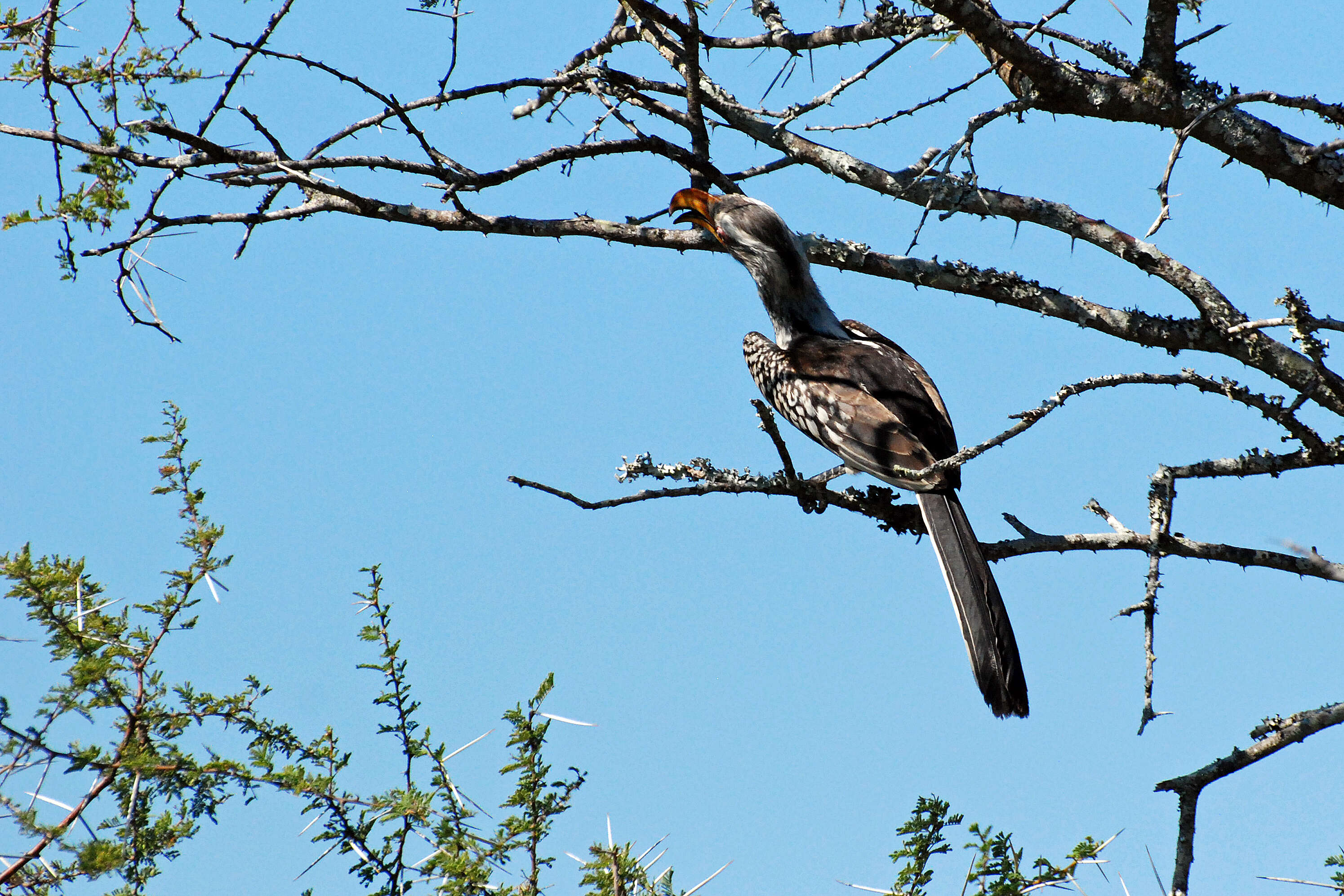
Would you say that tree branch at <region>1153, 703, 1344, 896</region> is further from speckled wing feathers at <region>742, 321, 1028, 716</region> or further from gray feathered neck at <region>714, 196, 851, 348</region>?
gray feathered neck at <region>714, 196, 851, 348</region>

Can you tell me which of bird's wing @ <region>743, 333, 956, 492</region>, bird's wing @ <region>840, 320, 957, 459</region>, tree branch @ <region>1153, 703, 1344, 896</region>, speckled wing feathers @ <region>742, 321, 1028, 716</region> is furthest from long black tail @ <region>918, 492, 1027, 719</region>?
tree branch @ <region>1153, 703, 1344, 896</region>

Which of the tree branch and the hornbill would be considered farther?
the hornbill

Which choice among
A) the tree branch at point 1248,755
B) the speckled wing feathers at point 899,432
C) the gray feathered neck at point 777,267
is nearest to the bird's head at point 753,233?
the gray feathered neck at point 777,267

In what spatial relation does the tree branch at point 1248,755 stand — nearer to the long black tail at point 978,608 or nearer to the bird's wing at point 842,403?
the long black tail at point 978,608

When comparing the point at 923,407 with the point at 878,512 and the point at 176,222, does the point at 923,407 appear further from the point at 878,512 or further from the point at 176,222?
the point at 176,222

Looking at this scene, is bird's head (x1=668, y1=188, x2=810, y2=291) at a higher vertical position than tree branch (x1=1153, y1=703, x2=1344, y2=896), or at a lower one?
higher

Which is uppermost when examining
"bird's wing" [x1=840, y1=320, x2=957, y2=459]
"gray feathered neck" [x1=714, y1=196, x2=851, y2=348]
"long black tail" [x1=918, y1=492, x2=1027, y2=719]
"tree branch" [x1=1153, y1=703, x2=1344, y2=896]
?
"gray feathered neck" [x1=714, y1=196, x2=851, y2=348]

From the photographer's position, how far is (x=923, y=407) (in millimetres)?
5352

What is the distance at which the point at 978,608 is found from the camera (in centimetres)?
460

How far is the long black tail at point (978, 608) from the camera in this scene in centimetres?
451

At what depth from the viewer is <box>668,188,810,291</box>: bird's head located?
5.75 meters

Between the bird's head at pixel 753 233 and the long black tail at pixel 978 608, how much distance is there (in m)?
1.83

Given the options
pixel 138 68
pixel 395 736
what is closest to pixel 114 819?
pixel 395 736

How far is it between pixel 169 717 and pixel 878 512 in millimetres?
3229
